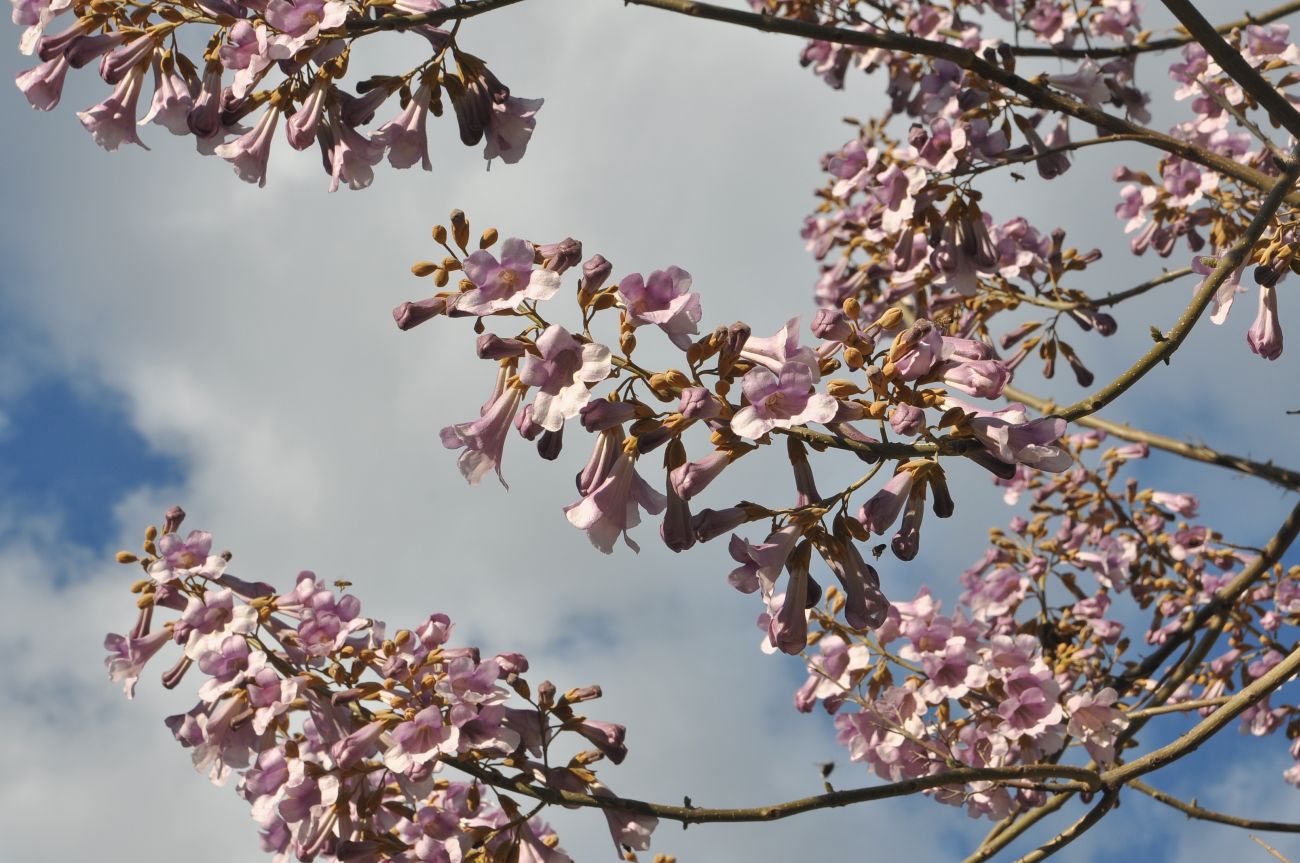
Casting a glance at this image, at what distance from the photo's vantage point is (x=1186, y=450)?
6.91m

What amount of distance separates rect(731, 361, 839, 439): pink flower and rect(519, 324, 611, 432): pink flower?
33 cm

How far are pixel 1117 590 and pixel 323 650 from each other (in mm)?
5084

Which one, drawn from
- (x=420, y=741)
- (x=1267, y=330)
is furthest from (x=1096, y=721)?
(x=420, y=741)

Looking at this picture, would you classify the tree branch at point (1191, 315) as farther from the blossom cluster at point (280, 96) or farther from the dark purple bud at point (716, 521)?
the blossom cluster at point (280, 96)

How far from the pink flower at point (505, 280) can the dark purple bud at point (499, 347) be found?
67 millimetres

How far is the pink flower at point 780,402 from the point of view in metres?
2.83

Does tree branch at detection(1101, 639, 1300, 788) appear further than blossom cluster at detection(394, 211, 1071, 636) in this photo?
Yes

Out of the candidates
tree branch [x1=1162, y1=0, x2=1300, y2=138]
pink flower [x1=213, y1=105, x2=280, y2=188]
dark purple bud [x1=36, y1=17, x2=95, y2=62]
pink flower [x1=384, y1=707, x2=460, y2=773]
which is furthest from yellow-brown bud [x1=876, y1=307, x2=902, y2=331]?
dark purple bud [x1=36, y1=17, x2=95, y2=62]

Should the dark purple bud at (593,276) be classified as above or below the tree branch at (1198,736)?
above

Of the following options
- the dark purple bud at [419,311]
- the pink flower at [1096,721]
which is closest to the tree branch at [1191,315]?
the dark purple bud at [419,311]

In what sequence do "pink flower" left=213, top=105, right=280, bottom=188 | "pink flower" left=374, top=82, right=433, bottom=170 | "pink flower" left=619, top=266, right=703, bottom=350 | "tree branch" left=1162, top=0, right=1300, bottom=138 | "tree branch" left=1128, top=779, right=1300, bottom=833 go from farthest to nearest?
"tree branch" left=1128, top=779, right=1300, bottom=833 → "pink flower" left=213, top=105, right=280, bottom=188 → "pink flower" left=374, top=82, right=433, bottom=170 → "tree branch" left=1162, top=0, right=1300, bottom=138 → "pink flower" left=619, top=266, right=703, bottom=350

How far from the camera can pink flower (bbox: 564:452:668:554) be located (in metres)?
3.14

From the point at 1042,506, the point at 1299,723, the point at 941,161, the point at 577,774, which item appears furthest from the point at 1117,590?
the point at 577,774

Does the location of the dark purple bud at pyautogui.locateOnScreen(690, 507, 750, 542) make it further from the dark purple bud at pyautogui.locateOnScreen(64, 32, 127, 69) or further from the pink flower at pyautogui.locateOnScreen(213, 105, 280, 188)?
the dark purple bud at pyautogui.locateOnScreen(64, 32, 127, 69)
